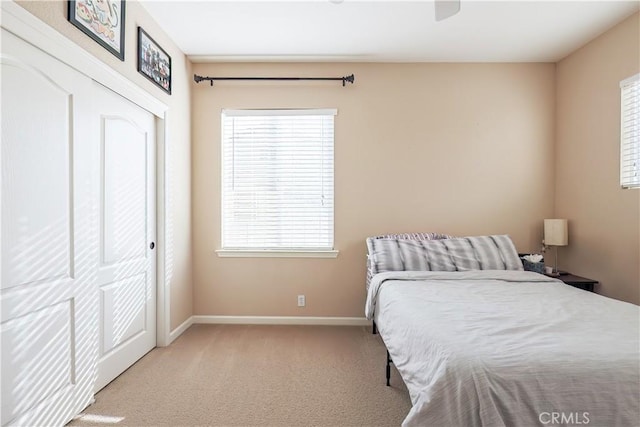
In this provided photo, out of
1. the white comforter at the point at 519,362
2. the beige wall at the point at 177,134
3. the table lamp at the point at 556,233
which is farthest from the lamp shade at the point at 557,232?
the beige wall at the point at 177,134

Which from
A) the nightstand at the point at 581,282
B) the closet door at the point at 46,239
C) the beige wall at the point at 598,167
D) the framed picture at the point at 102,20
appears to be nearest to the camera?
the closet door at the point at 46,239

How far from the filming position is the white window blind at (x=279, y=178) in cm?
363

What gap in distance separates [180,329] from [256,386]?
1326mm

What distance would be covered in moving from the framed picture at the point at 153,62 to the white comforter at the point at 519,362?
101 inches

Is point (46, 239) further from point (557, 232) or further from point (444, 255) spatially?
point (557, 232)

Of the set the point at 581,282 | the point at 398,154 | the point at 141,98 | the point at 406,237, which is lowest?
the point at 581,282

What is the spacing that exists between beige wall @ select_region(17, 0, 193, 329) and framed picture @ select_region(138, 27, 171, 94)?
0.05 meters

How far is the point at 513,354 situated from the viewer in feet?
4.41

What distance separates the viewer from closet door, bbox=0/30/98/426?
5.15ft

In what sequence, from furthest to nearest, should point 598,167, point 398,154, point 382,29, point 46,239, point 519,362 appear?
point 398,154, point 598,167, point 382,29, point 46,239, point 519,362

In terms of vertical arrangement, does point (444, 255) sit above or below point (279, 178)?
below

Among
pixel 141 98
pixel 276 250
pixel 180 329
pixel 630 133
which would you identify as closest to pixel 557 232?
pixel 630 133

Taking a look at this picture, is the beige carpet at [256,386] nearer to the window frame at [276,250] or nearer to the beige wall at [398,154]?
the beige wall at [398,154]

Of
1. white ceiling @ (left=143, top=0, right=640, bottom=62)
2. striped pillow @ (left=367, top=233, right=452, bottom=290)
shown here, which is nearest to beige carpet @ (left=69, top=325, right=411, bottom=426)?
striped pillow @ (left=367, top=233, right=452, bottom=290)
